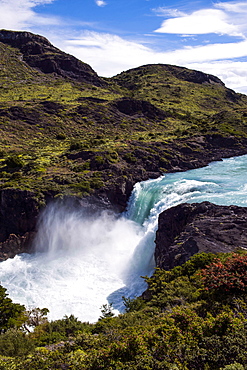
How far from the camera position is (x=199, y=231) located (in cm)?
2144

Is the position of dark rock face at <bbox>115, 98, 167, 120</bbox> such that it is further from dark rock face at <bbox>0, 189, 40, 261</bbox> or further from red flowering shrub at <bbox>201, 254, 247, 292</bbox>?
red flowering shrub at <bbox>201, 254, 247, 292</bbox>

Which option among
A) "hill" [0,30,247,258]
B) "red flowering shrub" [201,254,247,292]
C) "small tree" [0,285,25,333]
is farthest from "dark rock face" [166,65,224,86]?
"small tree" [0,285,25,333]

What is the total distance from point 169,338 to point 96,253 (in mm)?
21847

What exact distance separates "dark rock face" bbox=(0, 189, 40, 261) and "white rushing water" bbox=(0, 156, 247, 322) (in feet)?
4.01

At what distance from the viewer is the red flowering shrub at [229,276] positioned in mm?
12065

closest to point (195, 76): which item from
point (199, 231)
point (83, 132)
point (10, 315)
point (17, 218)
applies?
point (83, 132)

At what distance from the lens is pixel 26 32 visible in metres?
121

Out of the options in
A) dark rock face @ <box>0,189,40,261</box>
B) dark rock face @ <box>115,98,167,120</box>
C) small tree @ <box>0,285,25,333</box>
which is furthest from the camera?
dark rock face @ <box>115,98,167,120</box>

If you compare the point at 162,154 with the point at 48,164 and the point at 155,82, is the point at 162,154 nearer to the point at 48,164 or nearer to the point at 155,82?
the point at 48,164

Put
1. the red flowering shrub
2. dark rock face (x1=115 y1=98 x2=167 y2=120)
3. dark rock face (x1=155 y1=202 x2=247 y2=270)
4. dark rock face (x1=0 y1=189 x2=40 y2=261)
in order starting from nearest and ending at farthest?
the red flowering shrub → dark rock face (x1=155 y1=202 x2=247 y2=270) → dark rock face (x1=0 y1=189 x2=40 y2=261) → dark rock face (x1=115 y1=98 x2=167 y2=120)

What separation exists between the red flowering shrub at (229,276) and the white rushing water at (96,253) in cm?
1132

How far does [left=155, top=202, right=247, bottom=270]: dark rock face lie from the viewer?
19.4m

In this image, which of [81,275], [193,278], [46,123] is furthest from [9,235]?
[46,123]

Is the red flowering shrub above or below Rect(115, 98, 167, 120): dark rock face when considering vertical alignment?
below
